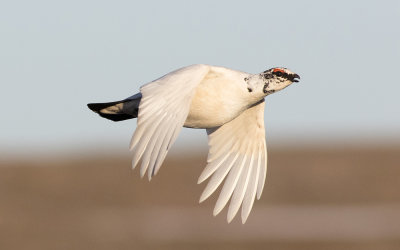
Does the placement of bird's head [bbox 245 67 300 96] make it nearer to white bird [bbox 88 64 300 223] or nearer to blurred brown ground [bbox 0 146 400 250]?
white bird [bbox 88 64 300 223]

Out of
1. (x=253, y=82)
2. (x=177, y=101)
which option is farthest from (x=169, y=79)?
(x=253, y=82)

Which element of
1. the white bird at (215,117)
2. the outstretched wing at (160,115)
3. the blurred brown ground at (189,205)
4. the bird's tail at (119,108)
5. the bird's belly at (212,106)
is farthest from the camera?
the blurred brown ground at (189,205)

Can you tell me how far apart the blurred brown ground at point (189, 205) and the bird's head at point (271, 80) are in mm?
10277

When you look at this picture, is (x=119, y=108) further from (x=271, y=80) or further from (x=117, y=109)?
(x=271, y=80)

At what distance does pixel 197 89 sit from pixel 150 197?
52.1ft

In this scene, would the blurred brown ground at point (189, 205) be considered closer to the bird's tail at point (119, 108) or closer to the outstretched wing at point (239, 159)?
the outstretched wing at point (239, 159)

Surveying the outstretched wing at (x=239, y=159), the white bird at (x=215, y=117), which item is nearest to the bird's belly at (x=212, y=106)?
the white bird at (x=215, y=117)

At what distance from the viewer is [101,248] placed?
25156 mm

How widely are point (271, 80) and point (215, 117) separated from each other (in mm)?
702

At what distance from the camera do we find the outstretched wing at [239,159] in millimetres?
15148

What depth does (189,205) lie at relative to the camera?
28953mm

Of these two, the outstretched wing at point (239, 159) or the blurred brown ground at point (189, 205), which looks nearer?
the outstretched wing at point (239, 159)

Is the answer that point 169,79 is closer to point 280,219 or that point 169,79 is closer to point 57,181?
point 280,219

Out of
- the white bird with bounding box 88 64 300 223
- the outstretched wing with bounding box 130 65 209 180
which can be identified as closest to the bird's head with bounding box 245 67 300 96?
the white bird with bounding box 88 64 300 223
